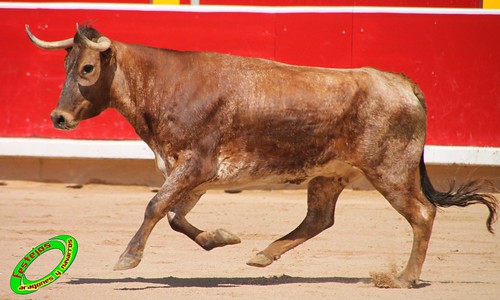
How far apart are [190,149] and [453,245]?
2.65 metres

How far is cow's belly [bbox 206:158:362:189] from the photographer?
23.1ft

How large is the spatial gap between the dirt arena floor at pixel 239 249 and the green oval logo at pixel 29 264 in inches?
2.2

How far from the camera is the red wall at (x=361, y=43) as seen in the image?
11164 millimetres

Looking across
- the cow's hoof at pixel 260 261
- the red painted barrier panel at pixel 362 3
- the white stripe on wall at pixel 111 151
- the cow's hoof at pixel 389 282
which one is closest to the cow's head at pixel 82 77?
the cow's hoof at pixel 260 261

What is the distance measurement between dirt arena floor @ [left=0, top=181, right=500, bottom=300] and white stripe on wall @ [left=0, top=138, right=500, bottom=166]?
32 centimetres

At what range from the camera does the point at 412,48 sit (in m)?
11.2

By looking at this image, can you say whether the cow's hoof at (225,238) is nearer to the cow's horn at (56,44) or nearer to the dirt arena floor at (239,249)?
the dirt arena floor at (239,249)

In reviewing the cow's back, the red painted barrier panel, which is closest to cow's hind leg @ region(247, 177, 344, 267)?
the cow's back

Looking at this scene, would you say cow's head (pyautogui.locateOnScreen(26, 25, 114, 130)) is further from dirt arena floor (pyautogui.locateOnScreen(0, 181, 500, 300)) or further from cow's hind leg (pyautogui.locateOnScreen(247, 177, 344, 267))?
cow's hind leg (pyautogui.locateOnScreen(247, 177, 344, 267))

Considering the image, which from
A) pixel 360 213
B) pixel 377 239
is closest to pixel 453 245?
pixel 377 239

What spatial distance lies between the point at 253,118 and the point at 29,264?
1556mm

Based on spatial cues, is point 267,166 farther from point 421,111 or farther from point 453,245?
point 453,245

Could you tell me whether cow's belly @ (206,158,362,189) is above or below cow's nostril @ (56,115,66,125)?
below

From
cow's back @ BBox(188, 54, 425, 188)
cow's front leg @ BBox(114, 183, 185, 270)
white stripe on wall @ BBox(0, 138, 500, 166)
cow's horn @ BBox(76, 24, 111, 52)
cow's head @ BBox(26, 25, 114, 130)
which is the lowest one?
white stripe on wall @ BBox(0, 138, 500, 166)
